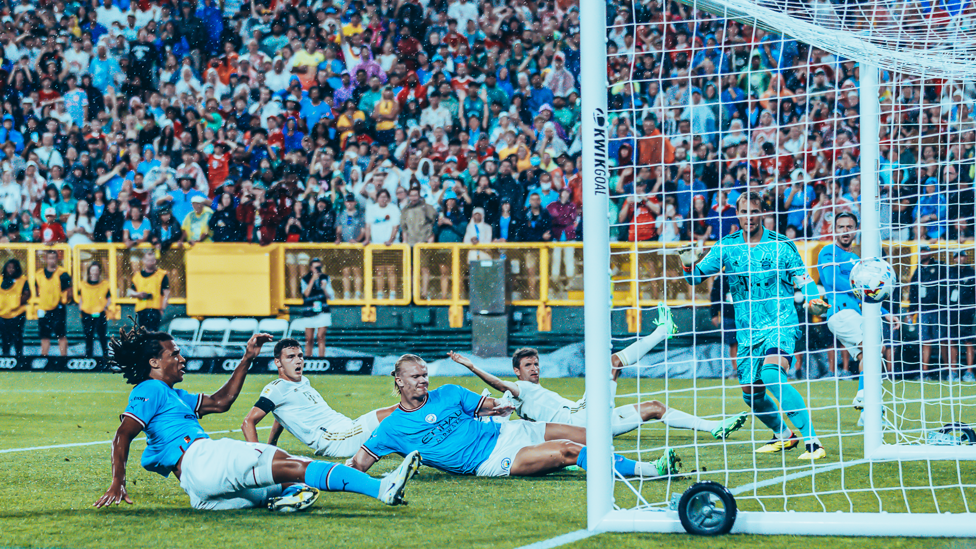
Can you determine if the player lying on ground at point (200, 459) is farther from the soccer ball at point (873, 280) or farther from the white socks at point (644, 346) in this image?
the soccer ball at point (873, 280)

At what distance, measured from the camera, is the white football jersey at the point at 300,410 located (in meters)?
5.85

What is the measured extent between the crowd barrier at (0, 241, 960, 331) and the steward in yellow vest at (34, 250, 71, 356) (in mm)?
133

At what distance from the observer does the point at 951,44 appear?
5.41 metres

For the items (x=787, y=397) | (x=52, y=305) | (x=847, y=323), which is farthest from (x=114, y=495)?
(x=52, y=305)

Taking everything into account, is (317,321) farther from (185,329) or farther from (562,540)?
(562,540)

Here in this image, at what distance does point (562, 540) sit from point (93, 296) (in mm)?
11039

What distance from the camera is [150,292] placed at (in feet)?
43.2

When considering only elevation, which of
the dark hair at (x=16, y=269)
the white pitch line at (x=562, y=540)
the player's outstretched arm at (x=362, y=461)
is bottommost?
the white pitch line at (x=562, y=540)

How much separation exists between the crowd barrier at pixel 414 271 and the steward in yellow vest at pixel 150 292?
10 centimetres

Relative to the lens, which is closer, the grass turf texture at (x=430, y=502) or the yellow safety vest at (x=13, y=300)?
the grass turf texture at (x=430, y=502)

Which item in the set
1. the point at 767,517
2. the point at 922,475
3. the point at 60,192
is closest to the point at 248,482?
the point at 767,517

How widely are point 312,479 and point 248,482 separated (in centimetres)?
30

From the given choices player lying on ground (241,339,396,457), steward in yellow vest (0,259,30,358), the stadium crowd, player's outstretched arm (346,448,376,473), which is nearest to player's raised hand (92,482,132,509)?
player's outstretched arm (346,448,376,473)

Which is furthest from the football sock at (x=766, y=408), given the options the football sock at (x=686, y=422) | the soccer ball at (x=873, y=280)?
the soccer ball at (x=873, y=280)
